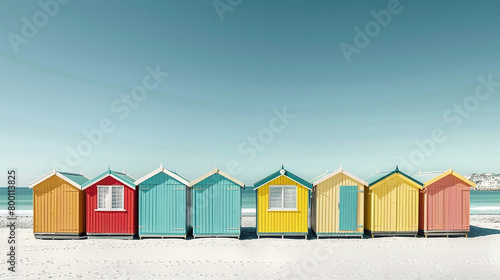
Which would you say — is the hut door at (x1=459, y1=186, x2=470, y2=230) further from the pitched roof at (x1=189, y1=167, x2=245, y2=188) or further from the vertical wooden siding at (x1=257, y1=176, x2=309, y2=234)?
the pitched roof at (x1=189, y1=167, x2=245, y2=188)

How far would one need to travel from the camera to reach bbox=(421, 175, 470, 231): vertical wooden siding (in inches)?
495

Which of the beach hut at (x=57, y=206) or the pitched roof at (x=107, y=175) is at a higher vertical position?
→ the pitched roof at (x=107, y=175)

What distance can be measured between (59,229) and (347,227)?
12.7 metres

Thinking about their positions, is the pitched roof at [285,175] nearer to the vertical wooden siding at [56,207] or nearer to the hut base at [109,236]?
the hut base at [109,236]

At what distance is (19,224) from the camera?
Answer: 59.5ft

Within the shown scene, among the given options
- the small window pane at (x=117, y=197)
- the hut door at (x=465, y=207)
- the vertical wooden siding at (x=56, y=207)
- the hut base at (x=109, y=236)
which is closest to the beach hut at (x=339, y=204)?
the hut door at (x=465, y=207)

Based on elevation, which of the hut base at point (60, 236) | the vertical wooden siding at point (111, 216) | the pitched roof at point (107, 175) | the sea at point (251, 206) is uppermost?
the pitched roof at point (107, 175)

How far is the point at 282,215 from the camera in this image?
40.3 feet

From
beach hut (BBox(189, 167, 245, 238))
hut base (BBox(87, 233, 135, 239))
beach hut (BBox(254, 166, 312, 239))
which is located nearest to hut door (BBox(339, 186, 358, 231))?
beach hut (BBox(254, 166, 312, 239))

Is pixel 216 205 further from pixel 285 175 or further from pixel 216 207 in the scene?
pixel 285 175

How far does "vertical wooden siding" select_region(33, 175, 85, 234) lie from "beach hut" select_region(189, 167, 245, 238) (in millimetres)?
5157

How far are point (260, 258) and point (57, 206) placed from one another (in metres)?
9.26

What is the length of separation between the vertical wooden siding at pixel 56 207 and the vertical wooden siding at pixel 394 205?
43.0ft

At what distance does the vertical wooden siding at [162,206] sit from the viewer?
478 inches
